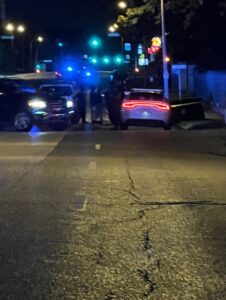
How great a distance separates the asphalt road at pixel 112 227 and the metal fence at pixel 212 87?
2012 centimetres

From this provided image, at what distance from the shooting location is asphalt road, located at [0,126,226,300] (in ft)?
18.5

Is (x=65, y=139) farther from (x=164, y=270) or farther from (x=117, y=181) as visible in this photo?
(x=164, y=270)

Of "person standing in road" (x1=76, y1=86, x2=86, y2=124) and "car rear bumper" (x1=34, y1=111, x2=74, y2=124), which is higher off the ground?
"person standing in road" (x1=76, y1=86, x2=86, y2=124)

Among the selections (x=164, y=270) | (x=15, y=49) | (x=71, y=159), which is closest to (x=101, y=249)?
(x=164, y=270)

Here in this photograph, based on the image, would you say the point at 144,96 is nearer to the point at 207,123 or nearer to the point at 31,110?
the point at 207,123

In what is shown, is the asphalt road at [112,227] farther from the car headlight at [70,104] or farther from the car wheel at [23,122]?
the car headlight at [70,104]

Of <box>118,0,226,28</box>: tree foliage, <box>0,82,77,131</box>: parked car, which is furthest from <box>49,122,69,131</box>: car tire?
<box>118,0,226,28</box>: tree foliage

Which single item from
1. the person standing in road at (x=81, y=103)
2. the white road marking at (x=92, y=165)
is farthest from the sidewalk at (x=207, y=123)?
the white road marking at (x=92, y=165)

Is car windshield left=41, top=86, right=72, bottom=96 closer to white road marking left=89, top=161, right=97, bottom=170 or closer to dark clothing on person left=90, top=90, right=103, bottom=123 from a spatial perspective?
dark clothing on person left=90, top=90, right=103, bottom=123

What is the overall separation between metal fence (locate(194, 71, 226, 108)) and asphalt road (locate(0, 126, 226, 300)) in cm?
2012

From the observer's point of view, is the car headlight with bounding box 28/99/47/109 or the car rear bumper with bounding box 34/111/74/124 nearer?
the car headlight with bounding box 28/99/47/109

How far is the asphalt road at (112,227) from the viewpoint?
5648mm

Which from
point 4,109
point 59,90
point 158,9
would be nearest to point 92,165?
point 4,109

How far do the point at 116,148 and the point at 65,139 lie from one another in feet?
10.7
